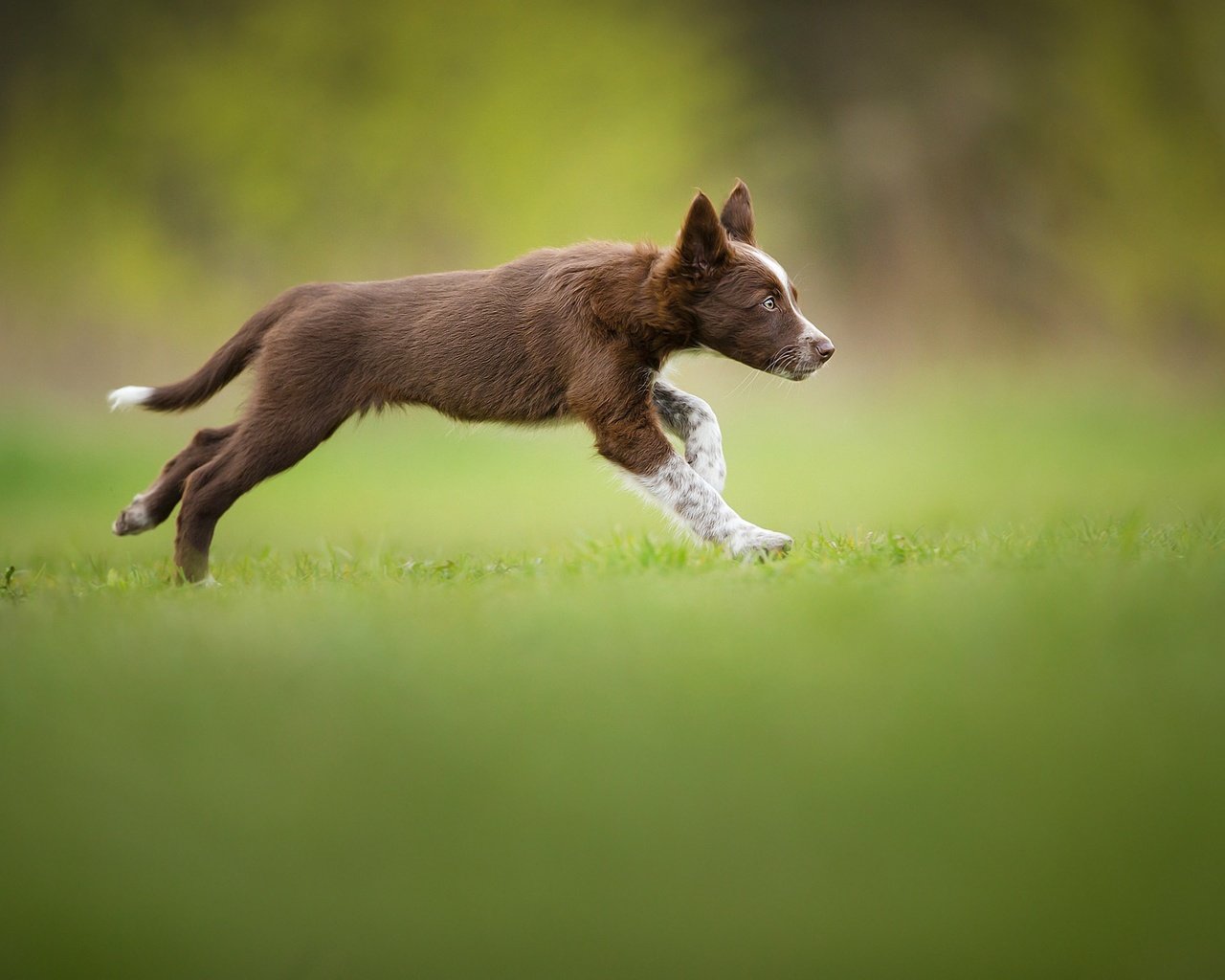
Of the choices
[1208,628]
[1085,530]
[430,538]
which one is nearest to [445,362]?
[430,538]

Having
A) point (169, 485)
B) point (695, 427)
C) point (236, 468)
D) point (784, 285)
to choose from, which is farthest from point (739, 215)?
point (169, 485)

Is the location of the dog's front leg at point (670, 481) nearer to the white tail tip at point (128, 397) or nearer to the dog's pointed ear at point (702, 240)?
the dog's pointed ear at point (702, 240)

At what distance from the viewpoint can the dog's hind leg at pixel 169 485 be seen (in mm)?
6211

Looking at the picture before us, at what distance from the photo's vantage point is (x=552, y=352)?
5734mm

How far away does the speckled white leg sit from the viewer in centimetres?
552

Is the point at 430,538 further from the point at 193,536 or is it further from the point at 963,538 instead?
Answer: the point at 963,538

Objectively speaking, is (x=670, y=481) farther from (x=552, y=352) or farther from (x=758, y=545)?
(x=552, y=352)

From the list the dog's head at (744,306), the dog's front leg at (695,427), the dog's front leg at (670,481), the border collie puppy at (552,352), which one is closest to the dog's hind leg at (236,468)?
the border collie puppy at (552,352)

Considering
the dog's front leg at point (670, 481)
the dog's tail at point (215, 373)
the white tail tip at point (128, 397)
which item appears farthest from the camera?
the white tail tip at point (128, 397)

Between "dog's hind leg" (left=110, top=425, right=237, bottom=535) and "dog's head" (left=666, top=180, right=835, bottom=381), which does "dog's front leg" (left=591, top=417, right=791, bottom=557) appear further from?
"dog's hind leg" (left=110, top=425, right=237, bottom=535)

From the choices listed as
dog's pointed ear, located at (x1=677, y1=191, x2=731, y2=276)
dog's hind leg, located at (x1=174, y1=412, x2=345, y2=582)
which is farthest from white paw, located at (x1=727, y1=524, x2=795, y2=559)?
dog's hind leg, located at (x1=174, y1=412, x2=345, y2=582)

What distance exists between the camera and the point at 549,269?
5.92 m

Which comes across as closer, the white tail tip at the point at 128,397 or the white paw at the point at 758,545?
the white paw at the point at 758,545

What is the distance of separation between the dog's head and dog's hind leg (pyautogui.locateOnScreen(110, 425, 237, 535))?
2213 millimetres
